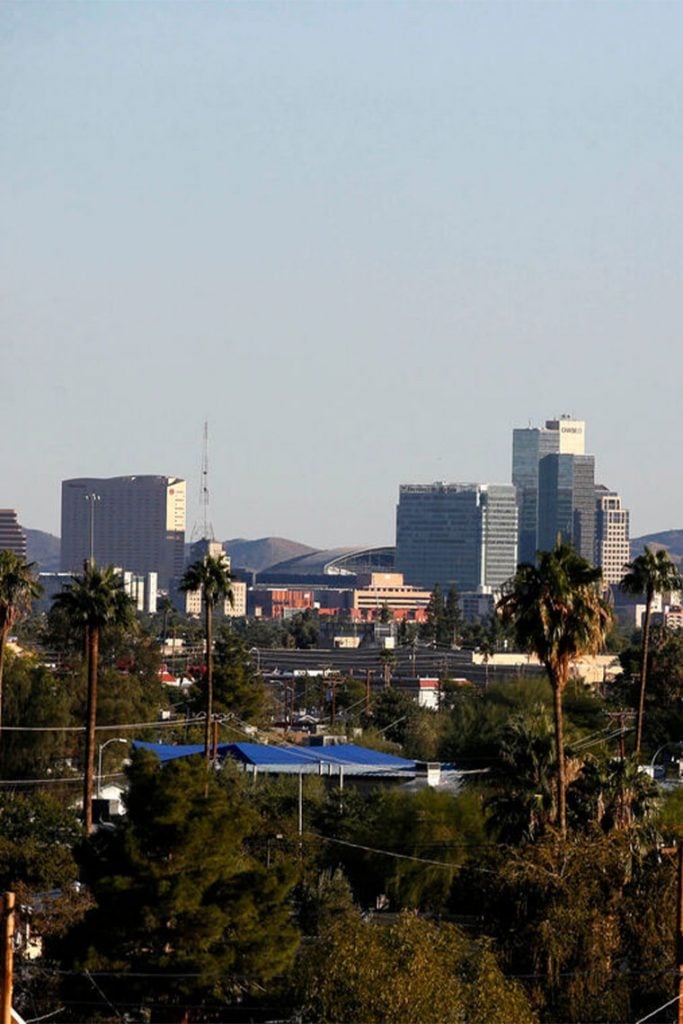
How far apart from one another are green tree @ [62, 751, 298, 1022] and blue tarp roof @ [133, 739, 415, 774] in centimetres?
3685

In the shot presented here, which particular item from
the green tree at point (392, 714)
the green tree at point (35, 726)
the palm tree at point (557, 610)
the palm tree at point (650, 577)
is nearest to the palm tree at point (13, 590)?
the green tree at point (35, 726)

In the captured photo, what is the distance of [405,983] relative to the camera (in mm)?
44094

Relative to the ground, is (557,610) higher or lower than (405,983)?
higher

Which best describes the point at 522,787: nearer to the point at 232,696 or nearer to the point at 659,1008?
the point at 659,1008

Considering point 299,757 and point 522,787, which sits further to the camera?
point 299,757

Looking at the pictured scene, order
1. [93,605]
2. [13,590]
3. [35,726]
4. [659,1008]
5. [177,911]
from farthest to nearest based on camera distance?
[35,726] → [13,590] → [93,605] → [659,1008] → [177,911]

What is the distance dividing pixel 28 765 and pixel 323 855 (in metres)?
31.7

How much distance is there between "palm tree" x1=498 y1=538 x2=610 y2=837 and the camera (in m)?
66.9

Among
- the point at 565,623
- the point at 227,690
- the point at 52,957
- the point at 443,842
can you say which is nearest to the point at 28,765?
the point at 227,690

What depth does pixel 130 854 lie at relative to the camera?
163 feet

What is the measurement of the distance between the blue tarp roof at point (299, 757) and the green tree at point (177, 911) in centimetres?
3685

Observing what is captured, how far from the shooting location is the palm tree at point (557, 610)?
66.9 m

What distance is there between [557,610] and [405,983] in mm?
24105

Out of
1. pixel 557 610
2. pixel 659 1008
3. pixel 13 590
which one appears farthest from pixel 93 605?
pixel 659 1008
